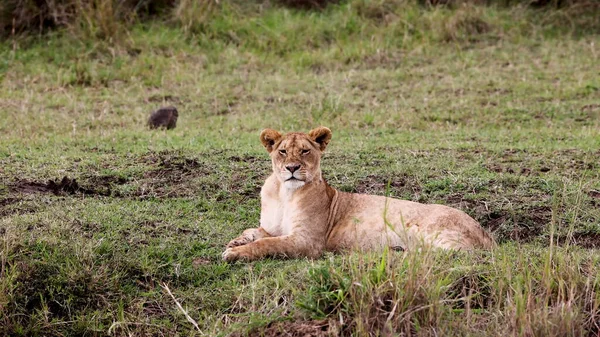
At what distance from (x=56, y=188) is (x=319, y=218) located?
2030 mm

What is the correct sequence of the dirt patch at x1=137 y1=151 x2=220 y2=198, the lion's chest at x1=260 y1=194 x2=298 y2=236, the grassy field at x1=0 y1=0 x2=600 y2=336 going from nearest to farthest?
the grassy field at x1=0 y1=0 x2=600 y2=336, the lion's chest at x1=260 y1=194 x2=298 y2=236, the dirt patch at x1=137 y1=151 x2=220 y2=198

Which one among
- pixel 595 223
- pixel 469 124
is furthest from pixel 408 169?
pixel 469 124

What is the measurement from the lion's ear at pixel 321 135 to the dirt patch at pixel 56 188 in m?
1.70

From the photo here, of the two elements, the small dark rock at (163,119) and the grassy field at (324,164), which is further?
the small dark rock at (163,119)

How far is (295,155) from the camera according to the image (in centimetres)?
556

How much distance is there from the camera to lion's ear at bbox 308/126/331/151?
575 cm

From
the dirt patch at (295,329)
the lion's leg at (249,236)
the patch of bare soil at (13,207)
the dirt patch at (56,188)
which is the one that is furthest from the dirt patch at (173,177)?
the dirt patch at (295,329)

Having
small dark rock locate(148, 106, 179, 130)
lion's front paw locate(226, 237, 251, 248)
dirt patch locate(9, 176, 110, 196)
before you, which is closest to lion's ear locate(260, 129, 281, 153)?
lion's front paw locate(226, 237, 251, 248)

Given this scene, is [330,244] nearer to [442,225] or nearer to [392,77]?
[442,225]

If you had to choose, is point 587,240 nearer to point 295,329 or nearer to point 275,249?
point 275,249

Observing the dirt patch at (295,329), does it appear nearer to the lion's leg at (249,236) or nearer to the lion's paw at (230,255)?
the lion's paw at (230,255)

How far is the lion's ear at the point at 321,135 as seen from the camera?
5.75m

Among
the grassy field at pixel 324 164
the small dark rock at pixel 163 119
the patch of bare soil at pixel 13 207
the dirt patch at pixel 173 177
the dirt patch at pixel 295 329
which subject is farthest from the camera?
the small dark rock at pixel 163 119

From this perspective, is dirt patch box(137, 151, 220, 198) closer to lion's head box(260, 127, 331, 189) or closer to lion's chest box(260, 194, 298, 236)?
lion's chest box(260, 194, 298, 236)
